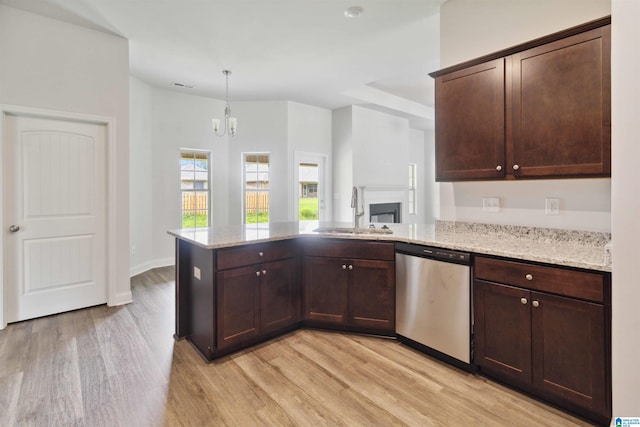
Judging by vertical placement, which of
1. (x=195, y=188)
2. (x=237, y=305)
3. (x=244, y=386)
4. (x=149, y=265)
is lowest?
(x=244, y=386)

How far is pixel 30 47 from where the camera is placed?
122 inches

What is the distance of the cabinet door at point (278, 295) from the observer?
8.62 feet

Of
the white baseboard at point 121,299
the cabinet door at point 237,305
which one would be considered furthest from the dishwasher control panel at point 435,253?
the white baseboard at point 121,299

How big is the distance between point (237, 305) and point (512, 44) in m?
2.85

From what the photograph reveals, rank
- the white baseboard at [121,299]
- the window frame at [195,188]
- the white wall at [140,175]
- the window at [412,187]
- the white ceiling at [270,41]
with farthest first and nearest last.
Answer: the window at [412,187] < the window frame at [195,188] < the white wall at [140,175] < the white baseboard at [121,299] < the white ceiling at [270,41]

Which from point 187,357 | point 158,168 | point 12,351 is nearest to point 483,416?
point 187,357

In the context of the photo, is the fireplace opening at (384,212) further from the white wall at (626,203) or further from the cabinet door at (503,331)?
the white wall at (626,203)

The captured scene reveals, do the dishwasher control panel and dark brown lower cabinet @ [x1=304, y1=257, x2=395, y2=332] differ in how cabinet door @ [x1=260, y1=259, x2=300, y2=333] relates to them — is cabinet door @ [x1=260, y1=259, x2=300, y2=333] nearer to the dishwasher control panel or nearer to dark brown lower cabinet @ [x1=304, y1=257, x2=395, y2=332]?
dark brown lower cabinet @ [x1=304, y1=257, x2=395, y2=332]

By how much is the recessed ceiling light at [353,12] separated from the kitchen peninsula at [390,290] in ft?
6.86

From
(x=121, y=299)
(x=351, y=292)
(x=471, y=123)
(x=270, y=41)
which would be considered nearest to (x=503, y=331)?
(x=351, y=292)

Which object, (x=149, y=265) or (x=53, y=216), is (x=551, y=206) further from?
(x=149, y=265)

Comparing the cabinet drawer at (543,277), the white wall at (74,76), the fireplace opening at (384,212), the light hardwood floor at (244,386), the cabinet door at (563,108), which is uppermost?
the white wall at (74,76)

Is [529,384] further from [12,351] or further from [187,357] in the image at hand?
[12,351]

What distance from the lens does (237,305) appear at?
8.11 ft
